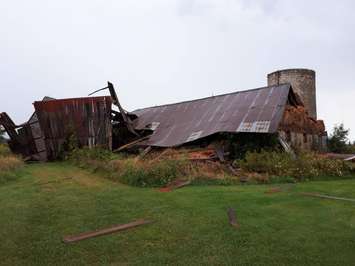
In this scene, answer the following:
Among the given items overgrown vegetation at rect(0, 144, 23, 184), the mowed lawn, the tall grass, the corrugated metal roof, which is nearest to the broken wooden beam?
the corrugated metal roof

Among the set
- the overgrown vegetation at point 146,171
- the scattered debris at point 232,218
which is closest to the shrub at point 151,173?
the overgrown vegetation at point 146,171

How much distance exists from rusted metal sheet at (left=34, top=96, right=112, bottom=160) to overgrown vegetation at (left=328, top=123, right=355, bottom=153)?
13.9 m

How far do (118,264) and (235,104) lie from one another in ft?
47.0

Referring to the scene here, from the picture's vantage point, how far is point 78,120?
1936cm

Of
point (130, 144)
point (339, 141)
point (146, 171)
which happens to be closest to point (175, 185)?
point (146, 171)

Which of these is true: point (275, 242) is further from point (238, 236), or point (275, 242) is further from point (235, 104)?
point (235, 104)

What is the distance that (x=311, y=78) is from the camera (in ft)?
88.6

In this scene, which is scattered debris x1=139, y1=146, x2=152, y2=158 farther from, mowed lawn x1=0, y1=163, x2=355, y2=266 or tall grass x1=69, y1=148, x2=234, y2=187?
mowed lawn x1=0, y1=163, x2=355, y2=266

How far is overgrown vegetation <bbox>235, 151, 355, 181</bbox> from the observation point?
1261 centimetres

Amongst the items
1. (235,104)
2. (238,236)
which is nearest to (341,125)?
(235,104)

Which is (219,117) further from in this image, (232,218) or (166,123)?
(232,218)

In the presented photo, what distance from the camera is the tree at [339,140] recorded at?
23.4 meters

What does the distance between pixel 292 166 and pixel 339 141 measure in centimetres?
1251

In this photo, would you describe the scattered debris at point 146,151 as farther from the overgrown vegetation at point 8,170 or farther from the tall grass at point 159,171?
the overgrown vegetation at point 8,170
